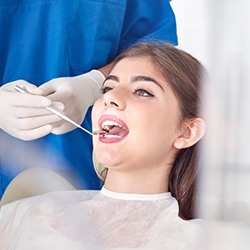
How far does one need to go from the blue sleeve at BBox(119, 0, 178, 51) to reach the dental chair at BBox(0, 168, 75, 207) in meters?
0.35

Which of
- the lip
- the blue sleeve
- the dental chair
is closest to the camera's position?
the lip

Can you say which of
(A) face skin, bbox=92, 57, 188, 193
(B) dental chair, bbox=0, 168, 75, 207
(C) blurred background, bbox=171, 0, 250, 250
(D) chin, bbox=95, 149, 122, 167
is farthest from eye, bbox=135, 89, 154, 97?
(C) blurred background, bbox=171, 0, 250, 250

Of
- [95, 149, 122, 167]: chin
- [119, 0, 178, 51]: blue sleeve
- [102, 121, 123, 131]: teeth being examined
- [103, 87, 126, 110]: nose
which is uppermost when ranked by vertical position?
[119, 0, 178, 51]: blue sleeve

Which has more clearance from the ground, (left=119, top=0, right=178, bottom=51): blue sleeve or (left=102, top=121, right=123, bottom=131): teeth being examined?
(left=119, top=0, right=178, bottom=51): blue sleeve

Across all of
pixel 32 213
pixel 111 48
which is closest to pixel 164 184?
pixel 32 213

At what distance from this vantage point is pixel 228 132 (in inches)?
15.8

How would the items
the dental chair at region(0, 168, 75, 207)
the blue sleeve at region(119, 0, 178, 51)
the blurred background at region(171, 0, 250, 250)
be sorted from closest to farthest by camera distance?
1. the blurred background at region(171, 0, 250, 250)
2. the dental chair at region(0, 168, 75, 207)
3. the blue sleeve at region(119, 0, 178, 51)

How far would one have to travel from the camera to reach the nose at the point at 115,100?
0.87m

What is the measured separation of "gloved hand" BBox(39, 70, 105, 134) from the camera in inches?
41.1

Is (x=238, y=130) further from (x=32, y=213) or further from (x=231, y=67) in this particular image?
(x=32, y=213)

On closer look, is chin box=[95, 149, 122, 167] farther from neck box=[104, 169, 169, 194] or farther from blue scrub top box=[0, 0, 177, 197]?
blue scrub top box=[0, 0, 177, 197]

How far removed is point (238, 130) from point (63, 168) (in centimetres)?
75

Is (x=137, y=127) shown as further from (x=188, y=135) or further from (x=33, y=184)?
(x=33, y=184)

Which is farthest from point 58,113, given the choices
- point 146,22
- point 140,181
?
point 146,22
